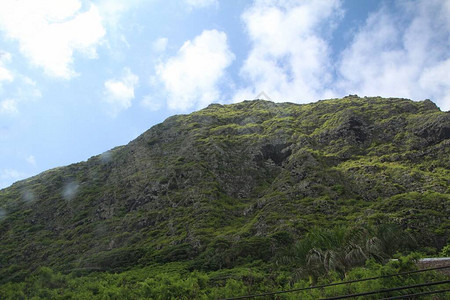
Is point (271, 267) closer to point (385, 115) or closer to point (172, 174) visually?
point (172, 174)

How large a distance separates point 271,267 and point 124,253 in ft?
112

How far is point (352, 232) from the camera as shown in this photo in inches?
1563

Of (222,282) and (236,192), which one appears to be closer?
(222,282)

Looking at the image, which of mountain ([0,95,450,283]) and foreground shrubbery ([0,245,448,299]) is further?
mountain ([0,95,450,283])

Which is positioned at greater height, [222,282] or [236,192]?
[236,192]

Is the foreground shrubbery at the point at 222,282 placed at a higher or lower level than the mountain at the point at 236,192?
lower

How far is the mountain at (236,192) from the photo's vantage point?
6975 cm

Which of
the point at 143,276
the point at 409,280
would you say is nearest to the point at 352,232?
the point at 409,280

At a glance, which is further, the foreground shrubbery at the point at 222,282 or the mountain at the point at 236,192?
the mountain at the point at 236,192

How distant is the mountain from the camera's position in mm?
69750

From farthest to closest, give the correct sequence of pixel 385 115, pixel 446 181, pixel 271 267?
Result: pixel 385 115, pixel 446 181, pixel 271 267

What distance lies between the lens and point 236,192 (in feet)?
331

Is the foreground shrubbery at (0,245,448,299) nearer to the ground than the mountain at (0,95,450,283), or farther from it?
nearer to the ground

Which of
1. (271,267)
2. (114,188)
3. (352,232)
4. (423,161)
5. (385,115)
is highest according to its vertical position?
(385,115)
